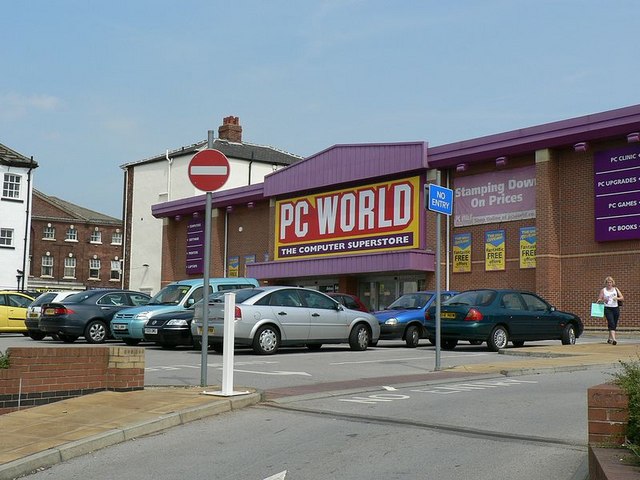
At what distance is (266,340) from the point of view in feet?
57.5

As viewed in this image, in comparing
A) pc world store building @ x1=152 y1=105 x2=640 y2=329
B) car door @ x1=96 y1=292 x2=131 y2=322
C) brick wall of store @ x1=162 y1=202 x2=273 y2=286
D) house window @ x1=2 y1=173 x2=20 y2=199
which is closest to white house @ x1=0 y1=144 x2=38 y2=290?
house window @ x1=2 y1=173 x2=20 y2=199

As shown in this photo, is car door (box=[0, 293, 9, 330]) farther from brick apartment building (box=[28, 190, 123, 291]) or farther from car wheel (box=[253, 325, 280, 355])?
brick apartment building (box=[28, 190, 123, 291])

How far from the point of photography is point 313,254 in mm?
38844

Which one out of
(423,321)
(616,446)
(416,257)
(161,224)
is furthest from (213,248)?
(616,446)

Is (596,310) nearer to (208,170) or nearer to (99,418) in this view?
(208,170)

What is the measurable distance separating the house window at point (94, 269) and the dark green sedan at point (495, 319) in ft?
206

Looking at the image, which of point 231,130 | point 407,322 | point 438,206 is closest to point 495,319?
point 407,322

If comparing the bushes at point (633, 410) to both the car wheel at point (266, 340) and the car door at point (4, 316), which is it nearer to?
the car wheel at point (266, 340)

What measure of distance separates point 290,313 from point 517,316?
5.62 meters

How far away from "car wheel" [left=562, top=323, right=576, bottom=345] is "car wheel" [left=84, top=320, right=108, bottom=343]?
12214 millimetres

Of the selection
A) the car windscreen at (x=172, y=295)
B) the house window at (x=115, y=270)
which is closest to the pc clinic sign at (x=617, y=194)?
the car windscreen at (x=172, y=295)

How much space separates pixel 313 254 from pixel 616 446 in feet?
110

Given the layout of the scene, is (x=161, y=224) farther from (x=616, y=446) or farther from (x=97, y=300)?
(x=616, y=446)

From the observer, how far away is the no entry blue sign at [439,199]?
13.8 metres
